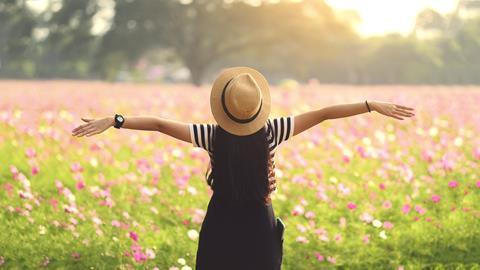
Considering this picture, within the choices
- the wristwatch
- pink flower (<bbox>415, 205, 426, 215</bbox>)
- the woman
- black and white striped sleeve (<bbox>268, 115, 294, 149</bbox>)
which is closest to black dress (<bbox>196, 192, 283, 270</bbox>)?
the woman

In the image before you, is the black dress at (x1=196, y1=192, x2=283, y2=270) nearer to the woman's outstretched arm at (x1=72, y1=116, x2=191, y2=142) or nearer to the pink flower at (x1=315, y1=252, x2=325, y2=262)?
the woman's outstretched arm at (x1=72, y1=116, x2=191, y2=142)

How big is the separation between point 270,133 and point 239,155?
0.22 meters

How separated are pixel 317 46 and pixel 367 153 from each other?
2240 cm

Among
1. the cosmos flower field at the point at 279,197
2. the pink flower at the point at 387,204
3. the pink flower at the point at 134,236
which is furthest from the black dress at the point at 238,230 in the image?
the pink flower at the point at 387,204

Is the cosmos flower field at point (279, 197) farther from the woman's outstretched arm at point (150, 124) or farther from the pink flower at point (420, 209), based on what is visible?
the woman's outstretched arm at point (150, 124)

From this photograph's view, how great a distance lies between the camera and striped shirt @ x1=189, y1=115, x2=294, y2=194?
306 centimetres

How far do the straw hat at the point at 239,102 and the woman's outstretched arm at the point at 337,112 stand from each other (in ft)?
0.75

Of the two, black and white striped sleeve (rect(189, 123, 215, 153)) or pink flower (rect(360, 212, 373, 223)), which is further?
pink flower (rect(360, 212, 373, 223))

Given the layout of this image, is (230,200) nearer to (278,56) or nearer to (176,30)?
(176,30)

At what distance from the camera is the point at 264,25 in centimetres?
2823

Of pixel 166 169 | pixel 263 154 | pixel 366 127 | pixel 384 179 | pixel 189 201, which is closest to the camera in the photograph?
pixel 263 154

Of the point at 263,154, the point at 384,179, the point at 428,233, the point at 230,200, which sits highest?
the point at 384,179

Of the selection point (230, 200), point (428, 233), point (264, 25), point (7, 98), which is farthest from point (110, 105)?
point (264, 25)

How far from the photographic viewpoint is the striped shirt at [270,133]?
306 cm
